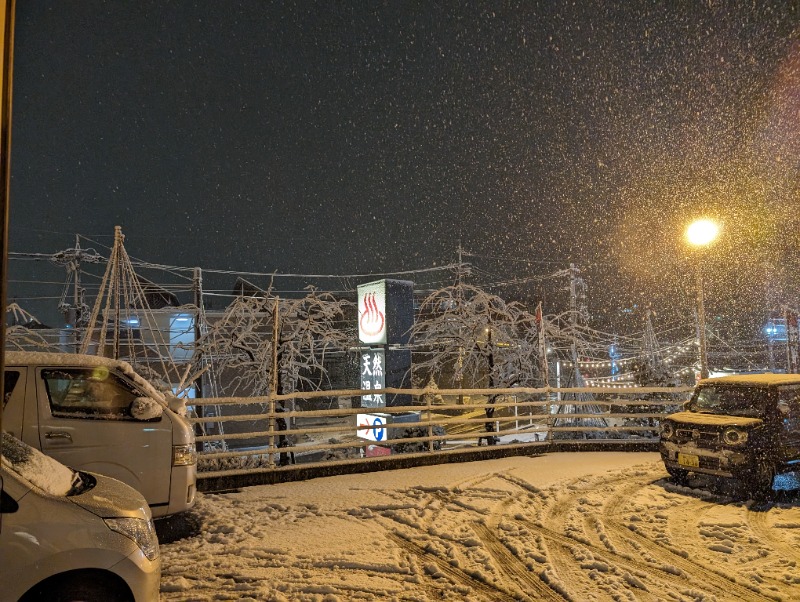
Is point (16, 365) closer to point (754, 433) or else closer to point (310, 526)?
point (310, 526)

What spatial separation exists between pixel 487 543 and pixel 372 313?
1414cm

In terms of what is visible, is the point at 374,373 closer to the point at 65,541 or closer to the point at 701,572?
the point at 701,572

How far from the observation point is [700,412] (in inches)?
369

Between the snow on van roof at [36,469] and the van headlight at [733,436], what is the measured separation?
8.29 meters

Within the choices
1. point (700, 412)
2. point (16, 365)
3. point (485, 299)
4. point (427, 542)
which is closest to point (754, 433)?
point (700, 412)

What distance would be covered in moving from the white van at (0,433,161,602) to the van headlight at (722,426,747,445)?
7789 millimetres

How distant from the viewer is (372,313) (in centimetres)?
1997

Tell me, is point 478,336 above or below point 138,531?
above

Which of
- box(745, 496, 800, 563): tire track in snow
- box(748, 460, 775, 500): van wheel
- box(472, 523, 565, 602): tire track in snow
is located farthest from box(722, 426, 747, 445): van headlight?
box(472, 523, 565, 602): tire track in snow

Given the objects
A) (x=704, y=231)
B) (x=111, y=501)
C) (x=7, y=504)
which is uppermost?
(x=704, y=231)

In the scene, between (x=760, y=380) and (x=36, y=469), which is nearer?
(x=36, y=469)

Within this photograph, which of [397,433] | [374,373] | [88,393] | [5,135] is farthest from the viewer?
[397,433]

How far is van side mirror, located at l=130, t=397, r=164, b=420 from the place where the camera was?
5.99 metres

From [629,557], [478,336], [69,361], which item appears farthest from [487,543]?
[478,336]
